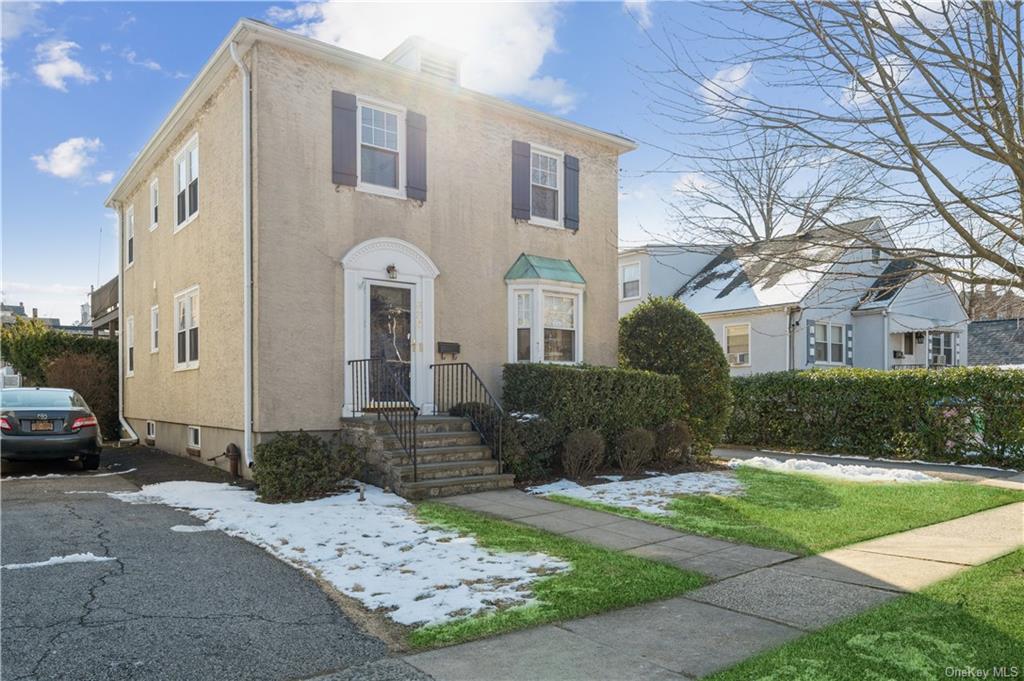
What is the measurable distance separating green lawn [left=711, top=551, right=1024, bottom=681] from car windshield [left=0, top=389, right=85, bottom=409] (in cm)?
1143

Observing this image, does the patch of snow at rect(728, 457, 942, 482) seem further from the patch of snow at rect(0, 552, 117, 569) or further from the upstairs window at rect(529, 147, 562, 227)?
the patch of snow at rect(0, 552, 117, 569)

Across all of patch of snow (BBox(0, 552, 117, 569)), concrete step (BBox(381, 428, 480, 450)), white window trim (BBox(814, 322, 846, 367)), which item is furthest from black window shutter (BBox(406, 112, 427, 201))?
white window trim (BBox(814, 322, 846, 367))

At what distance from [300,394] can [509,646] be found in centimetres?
676

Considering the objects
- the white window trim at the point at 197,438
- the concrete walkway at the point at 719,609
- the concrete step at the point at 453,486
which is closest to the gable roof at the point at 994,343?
the concrete walkway at the point at 719,609

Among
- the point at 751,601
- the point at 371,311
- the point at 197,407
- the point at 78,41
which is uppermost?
the point at 78,41

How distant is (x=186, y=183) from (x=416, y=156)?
4982mm

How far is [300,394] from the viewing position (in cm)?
996

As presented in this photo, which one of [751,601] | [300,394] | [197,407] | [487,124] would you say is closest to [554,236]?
[487,124]

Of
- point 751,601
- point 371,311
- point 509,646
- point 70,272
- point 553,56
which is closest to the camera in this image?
point 509,646

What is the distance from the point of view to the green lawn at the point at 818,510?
6863 millimetres

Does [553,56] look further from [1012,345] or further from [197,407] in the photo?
[1012,345]

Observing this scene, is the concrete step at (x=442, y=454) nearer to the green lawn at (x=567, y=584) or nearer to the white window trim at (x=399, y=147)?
the green lawn at (x=567, y=584)

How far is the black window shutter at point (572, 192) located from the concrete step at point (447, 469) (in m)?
5.68

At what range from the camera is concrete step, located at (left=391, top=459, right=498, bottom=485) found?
9.05 meters
